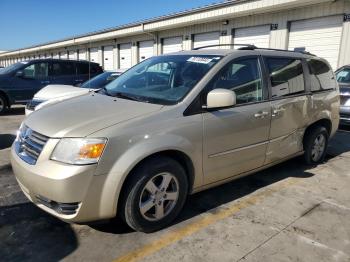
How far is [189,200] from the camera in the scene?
3939 mm

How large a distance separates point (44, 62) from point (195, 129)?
8913mm

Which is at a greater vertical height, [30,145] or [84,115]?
[84,115]

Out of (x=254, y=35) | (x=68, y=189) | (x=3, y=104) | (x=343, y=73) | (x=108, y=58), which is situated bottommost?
(x=3, y=104)

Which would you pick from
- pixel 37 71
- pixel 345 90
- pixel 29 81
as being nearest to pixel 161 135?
pixel 345 90

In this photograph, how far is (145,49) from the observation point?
66.7 ft

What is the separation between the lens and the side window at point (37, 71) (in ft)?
34.3

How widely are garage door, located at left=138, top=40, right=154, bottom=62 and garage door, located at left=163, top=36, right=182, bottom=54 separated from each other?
127 centimetres

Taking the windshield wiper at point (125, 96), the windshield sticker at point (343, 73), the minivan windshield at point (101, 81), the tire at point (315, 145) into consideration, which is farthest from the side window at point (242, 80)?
the windshield sticker at point (343, 73)

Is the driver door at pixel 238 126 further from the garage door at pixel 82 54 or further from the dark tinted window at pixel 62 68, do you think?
the garage door at pixel 82 54

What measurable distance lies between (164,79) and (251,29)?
36.4ft

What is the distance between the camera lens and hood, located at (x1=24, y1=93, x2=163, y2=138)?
284cm

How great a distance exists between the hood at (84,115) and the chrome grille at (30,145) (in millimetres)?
52

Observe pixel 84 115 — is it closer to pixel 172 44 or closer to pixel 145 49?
pixel 172 44

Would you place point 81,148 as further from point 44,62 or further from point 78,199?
point 44,62
